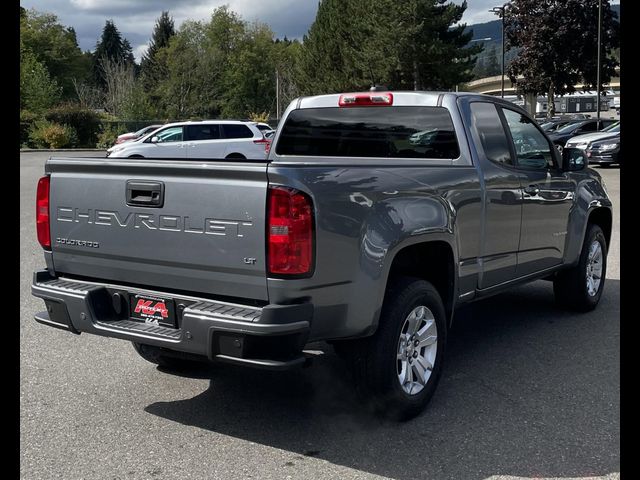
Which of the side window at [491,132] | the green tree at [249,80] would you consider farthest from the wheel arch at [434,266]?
the green tree at [249,80]

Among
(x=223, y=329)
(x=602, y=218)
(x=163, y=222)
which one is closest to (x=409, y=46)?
(x=602, y=218)

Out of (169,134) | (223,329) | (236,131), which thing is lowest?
(223,329)

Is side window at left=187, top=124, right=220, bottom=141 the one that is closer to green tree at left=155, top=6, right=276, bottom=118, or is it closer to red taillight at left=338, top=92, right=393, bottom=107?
red taillight at left=338, top=92, right=393, bottom=107

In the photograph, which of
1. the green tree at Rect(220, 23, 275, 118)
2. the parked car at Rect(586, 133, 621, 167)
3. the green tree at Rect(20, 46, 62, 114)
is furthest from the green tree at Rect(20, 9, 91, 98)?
the parked car at Rect(586, 133, 621, 167)

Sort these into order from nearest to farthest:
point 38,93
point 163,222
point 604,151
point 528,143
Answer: point 163,222
point 528,143
point 604,151
point 38,93

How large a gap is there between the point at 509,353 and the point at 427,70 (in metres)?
55.8

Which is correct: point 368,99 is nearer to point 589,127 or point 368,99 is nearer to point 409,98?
point 409,98

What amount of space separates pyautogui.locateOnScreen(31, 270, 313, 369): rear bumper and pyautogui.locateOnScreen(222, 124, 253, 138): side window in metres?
20.5

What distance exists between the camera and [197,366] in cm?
536

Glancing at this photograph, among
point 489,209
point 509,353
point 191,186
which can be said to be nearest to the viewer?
point 191,186

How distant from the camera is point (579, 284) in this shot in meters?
6.71

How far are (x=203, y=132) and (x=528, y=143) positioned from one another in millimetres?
18983
